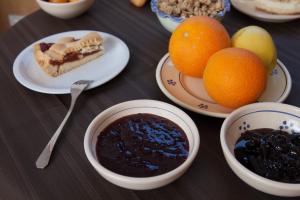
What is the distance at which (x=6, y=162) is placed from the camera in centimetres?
77

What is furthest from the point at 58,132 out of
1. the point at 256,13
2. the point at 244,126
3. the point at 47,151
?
the point at 256,13

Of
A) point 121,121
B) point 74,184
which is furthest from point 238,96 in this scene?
point 74,184

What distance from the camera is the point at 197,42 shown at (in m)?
0.85

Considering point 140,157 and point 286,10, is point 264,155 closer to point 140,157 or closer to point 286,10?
point 140,157

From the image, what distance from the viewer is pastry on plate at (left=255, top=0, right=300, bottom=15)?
1.20 m

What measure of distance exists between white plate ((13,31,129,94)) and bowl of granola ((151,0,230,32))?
15cm

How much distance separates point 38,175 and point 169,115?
0.30m

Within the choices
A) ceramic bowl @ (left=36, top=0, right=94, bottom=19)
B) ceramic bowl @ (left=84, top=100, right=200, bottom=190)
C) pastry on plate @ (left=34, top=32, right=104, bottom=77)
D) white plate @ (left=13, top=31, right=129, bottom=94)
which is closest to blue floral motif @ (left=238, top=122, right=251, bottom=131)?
ceramic bowl @ (left=84, top=100, right=200, bottom=190)

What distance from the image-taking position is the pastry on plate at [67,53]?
3.41 ft

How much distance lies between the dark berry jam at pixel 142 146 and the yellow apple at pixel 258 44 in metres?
0.29

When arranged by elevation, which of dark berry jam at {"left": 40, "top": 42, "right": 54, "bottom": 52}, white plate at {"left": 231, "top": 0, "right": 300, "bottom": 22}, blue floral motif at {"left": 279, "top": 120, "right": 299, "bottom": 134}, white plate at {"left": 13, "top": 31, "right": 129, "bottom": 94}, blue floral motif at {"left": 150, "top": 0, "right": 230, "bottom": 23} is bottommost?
white plate at {"left": 13, "top": 31, "right": 129, "bottom": 94}

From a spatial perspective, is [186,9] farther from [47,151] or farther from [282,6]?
[47,151]

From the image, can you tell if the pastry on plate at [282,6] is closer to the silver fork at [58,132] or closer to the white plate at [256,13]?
the white plate at [256,13]

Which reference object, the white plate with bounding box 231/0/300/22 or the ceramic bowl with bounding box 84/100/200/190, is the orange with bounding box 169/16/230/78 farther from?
the white plate with bounding box 231/0/300/22
